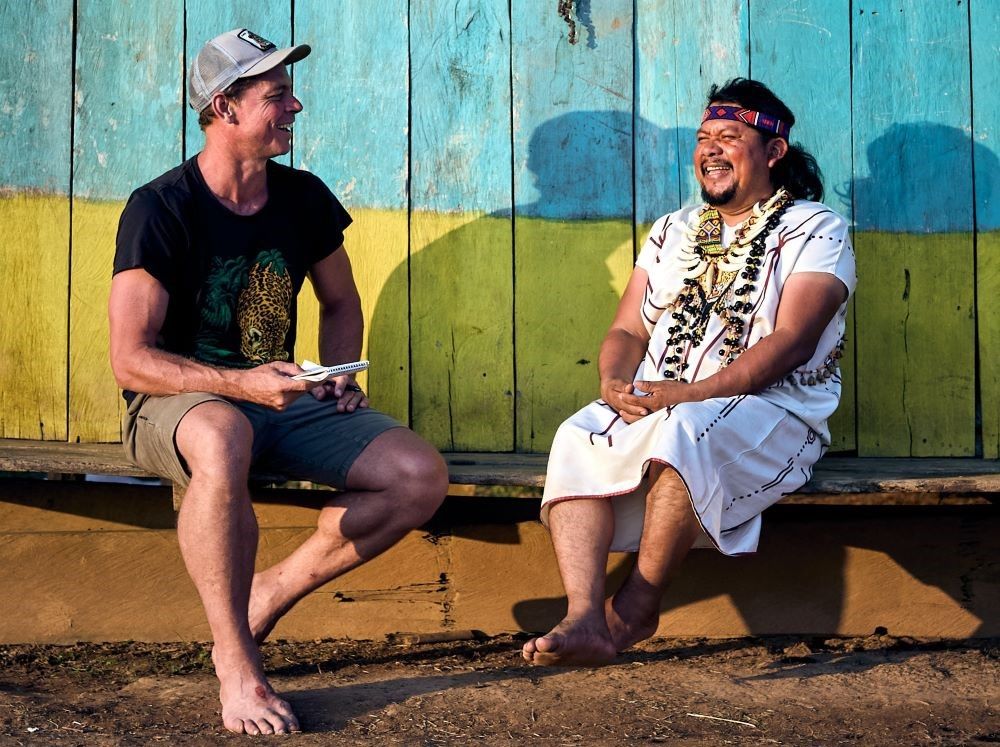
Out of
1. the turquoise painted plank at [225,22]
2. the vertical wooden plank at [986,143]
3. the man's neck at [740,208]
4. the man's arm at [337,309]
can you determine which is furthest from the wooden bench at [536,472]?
the turquoise painted plank at [225,22]

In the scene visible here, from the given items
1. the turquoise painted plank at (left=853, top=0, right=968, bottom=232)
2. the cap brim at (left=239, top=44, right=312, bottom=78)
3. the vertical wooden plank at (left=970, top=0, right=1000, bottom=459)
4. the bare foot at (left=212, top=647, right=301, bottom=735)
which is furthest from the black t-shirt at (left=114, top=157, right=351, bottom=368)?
the vertical wooden plank at (left=970, top=0, right=1000, bottom=459)

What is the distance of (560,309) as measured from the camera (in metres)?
3.97

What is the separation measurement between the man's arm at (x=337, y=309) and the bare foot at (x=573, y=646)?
1.08 m

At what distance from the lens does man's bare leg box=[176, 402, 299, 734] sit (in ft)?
9.84

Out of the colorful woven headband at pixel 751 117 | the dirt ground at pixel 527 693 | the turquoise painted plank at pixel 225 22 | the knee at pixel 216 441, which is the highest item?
the turquoise painted plank at pixel 225 22

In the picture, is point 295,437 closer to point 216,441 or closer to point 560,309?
point 216,441

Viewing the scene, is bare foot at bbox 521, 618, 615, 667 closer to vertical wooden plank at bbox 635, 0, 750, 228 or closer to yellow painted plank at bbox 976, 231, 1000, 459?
vertical wooden plank at bbox 635, 0, 750, 228

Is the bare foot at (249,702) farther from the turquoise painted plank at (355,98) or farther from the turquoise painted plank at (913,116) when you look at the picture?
the turquoise painted plank at (913,116)

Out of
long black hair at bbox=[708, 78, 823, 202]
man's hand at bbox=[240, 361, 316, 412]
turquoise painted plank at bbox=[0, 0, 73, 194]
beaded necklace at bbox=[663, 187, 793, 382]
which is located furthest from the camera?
turquoise painted plank at bbox=[0, 0, 73, 194]

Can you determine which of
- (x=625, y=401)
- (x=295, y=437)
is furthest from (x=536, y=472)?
(x=295, y=437)

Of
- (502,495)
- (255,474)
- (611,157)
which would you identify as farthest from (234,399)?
(611,157)

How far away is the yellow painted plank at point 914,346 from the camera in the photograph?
392 centimetres

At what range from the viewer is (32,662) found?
3.75m

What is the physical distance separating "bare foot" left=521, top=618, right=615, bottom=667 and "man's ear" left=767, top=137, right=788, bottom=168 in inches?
56.8
